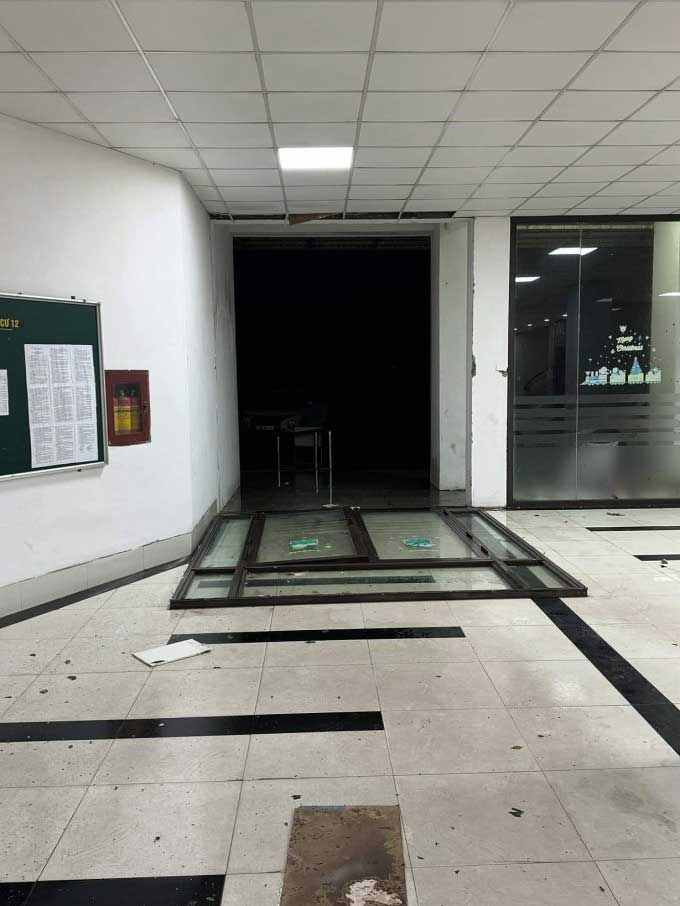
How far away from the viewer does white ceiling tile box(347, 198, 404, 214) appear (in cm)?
583

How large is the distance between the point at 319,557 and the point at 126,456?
152cm

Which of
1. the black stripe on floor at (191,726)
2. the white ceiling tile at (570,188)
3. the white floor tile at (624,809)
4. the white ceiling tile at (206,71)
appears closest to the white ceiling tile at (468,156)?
the white ceiling tile at (570,188)

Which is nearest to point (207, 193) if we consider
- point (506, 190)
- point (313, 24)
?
point (506, 190)

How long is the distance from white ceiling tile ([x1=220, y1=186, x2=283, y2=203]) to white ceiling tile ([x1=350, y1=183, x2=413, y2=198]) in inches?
24.6

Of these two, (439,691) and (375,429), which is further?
(375,429)

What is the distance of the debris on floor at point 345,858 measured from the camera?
1734 millimetres

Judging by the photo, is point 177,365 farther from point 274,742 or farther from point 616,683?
point 616,683

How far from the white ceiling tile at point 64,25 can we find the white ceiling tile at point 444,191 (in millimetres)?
2957

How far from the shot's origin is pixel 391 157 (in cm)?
468

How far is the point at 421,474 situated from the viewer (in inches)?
368

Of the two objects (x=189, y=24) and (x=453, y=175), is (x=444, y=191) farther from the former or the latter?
(x=189, y=24)

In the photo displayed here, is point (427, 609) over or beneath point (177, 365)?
beneath

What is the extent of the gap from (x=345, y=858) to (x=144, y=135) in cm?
404

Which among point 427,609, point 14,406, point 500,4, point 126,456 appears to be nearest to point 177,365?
point 126,456
